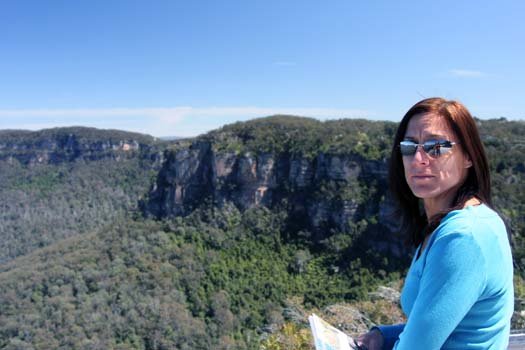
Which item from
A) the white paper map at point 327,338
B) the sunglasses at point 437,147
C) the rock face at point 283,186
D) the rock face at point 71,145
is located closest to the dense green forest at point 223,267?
the rock face at point 283,186

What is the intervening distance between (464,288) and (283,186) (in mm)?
36643

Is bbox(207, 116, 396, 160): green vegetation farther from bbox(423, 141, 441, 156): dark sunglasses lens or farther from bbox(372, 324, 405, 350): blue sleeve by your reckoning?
bbox(423, 141, 441, 156): dark sunglasses lens

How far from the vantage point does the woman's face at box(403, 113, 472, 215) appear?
166 cm

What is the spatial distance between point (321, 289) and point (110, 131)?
81073 mm

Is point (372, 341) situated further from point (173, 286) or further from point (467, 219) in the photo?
point (173, 286)

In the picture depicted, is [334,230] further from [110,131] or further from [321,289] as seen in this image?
[110,131]

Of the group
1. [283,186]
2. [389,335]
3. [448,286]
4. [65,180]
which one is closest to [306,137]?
[283,186]

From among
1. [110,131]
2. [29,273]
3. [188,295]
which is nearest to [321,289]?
[188,295]

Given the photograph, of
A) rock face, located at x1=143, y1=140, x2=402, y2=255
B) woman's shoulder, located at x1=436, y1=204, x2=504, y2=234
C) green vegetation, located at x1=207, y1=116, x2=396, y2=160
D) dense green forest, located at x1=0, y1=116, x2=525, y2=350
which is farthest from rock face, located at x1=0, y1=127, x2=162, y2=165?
woman's shoulder, located at x1=436, y1=204, x2=504, y2=234

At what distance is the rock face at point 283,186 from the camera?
107 ft

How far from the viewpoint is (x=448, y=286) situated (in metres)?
1.33

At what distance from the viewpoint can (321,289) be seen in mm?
26672

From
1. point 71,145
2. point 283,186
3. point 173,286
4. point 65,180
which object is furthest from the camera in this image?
point 71,145

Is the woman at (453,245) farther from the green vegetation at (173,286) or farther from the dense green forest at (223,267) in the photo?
the green vegetation at (173,286)
